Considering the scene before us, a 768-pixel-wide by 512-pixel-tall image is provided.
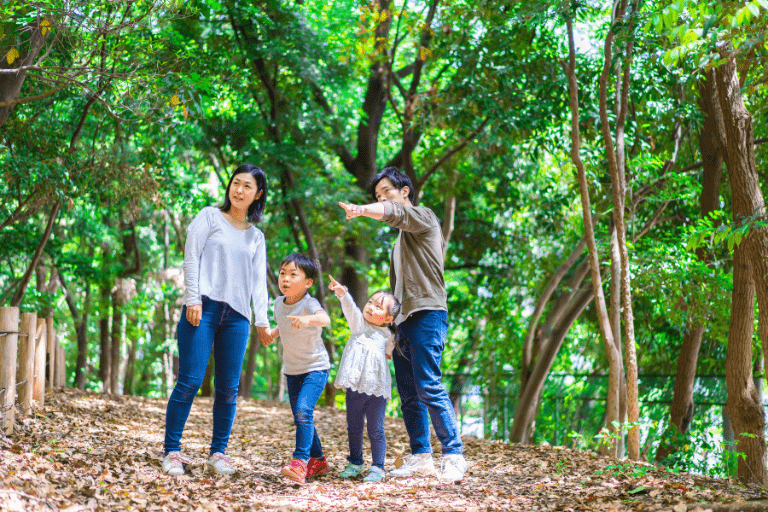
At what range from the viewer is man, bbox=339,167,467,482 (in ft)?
13.4

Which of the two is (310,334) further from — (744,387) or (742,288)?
(744,387)

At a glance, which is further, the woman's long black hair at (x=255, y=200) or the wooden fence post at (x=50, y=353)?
the wooden fence post at (x=50, y=353)

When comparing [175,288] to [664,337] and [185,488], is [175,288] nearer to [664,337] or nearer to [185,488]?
[664,337]

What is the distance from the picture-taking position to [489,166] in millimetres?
11703

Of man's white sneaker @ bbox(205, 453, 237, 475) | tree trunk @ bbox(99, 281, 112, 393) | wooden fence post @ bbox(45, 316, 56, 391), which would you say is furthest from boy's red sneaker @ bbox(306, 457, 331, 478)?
tree trunk @ bbox(99, 281, 112, 393)

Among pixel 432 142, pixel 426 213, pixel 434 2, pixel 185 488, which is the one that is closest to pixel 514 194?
pixel 432 142

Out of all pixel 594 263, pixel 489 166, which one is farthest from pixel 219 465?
pixel 489 166

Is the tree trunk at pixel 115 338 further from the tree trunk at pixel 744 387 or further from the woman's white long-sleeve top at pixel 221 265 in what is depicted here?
the tree trunk at pixel 744 387

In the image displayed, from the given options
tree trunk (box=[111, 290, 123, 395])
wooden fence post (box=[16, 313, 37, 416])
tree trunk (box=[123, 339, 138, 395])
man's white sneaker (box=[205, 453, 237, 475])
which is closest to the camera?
man's white sneaker (box=[205, 453, 237, 475])

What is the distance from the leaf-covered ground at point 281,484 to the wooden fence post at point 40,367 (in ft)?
1.84

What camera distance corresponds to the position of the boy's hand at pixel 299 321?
160 inches

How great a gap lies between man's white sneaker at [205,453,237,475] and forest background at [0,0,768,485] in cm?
286

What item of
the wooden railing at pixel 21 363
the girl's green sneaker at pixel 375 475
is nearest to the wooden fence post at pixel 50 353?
the wooden railing at pixel 21 363

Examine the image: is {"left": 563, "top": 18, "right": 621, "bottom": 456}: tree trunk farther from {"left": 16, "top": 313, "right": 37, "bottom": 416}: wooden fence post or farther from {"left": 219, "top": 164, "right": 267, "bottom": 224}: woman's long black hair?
{"left": 16, "top": 313, "right": 37, "bottom": 416}: wooden fence post
